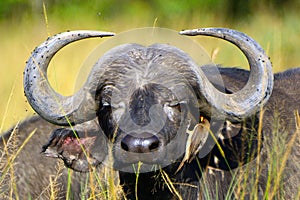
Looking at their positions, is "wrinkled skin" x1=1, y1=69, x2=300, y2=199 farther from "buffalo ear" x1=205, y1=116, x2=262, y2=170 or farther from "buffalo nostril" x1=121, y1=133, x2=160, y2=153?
"buffalo nostril" x1=121, y1=133, x2=160, y2=153

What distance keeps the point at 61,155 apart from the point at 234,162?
113 cm

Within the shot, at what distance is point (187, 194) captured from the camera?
5715mm

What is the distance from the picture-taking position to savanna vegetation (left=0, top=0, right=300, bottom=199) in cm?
1083

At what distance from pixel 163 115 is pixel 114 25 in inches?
383

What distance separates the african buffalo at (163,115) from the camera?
5.21m

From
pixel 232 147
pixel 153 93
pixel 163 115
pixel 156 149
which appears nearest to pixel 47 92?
pixel 153 93

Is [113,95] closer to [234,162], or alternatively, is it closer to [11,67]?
[234,162]

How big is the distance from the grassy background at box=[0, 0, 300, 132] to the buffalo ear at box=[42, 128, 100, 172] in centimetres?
274

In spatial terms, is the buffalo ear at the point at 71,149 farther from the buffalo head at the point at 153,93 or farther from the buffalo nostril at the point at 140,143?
the buffalo nostril at the point at 140,143

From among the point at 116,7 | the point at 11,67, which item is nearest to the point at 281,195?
the point at 11,67

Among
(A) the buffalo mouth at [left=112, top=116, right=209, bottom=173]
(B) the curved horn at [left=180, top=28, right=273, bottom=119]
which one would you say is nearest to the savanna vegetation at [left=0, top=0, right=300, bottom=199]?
(B) the curved horn at [left=180, top=28, right=273, bottom=119]

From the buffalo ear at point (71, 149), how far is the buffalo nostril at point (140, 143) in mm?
783

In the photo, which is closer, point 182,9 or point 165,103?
point 165,103

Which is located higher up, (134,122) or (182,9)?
(134,122)
